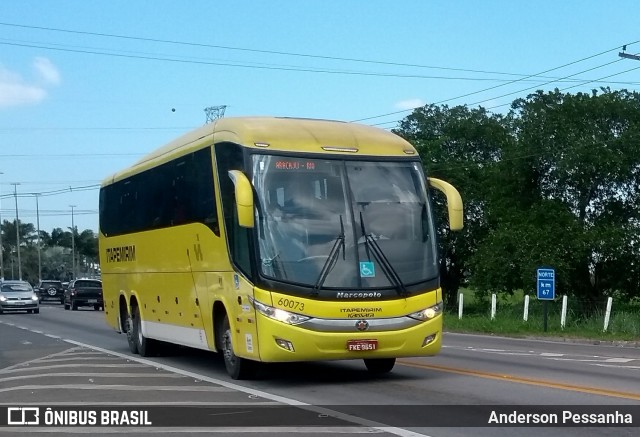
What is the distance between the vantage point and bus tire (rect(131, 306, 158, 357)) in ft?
68.2

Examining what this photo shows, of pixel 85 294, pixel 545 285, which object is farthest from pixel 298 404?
pixel 85 294

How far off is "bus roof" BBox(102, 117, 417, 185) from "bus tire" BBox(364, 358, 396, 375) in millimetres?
3131

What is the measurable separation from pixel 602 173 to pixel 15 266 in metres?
123

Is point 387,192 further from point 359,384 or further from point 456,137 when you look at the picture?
point 456,137

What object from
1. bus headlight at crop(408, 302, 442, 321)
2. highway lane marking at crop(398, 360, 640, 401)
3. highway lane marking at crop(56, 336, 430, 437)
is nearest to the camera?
highway lane marking at crop(56, 336, 430, 437)

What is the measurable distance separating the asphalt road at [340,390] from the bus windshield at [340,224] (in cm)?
155

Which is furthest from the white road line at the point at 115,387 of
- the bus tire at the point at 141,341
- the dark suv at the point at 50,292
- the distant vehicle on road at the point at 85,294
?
the dark suv at the point at 50,292

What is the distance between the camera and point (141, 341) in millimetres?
Answer: 21016

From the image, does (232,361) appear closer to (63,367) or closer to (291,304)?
(291,304)

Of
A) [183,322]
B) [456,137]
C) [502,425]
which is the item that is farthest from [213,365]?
[456,137]

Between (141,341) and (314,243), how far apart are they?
314 inches

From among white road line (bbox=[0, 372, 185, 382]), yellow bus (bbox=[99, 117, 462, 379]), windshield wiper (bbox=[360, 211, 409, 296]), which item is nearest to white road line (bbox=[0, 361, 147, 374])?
white road line (bbox=[0, 372, 185, 382])

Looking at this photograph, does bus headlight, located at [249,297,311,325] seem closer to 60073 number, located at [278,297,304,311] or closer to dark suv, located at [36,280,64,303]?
60073 number, located at [278,297,304,311]

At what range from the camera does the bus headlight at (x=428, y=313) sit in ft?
47.3
